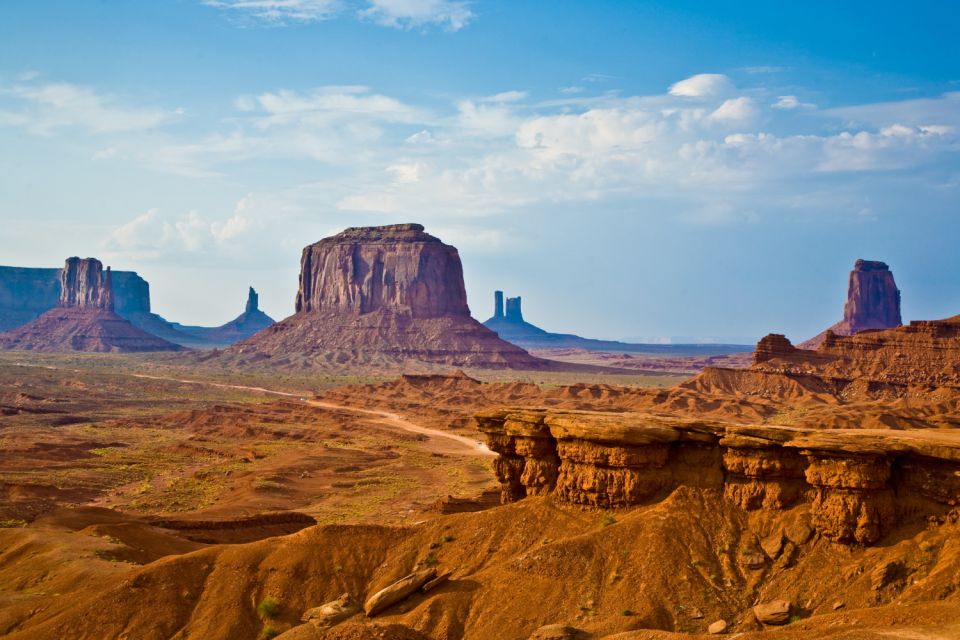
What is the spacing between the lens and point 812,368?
122 m

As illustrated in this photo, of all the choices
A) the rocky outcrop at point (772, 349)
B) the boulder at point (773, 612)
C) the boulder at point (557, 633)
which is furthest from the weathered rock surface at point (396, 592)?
the rocky outcrop at point (772, 349)

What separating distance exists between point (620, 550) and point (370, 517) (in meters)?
25.3

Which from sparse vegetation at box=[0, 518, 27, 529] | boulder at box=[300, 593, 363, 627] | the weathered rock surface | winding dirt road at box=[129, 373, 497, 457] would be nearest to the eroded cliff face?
the weathered rock surface

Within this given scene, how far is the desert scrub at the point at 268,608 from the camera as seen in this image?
93.3ft

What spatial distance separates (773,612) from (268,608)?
46.2 ft

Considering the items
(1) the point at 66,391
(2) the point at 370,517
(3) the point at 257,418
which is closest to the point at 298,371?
(1) the point at 66,391

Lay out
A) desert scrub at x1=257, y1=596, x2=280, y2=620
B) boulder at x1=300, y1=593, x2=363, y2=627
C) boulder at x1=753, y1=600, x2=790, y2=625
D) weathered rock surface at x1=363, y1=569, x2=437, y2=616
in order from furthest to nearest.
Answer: desert scrub at x1=257, y1=596, x2=280, y2=620, weathered rock surface at x1=363, y1=569, x2=437, y2=616, boulder at x1=300, y1=593, x2=363, y2=627, boulder at x1=753, y1=600, x2=790, y2=625

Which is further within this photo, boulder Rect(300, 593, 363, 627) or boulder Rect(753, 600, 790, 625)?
boulder Rect(300, 593, 363, 627)

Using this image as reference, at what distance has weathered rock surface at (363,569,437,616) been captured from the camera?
91.8ft

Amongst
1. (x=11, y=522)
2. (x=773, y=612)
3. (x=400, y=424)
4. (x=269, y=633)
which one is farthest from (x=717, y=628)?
(x=400, y=424)

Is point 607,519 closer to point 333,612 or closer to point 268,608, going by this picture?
point 333,612

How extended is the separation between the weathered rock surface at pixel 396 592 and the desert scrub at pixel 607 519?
5670mm

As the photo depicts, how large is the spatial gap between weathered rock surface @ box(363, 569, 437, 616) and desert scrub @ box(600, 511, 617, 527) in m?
5.67

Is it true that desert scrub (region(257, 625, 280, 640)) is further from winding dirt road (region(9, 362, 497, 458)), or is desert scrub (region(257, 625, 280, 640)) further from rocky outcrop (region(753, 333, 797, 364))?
rocky outcrop (region(753, 333, 797, 364))
